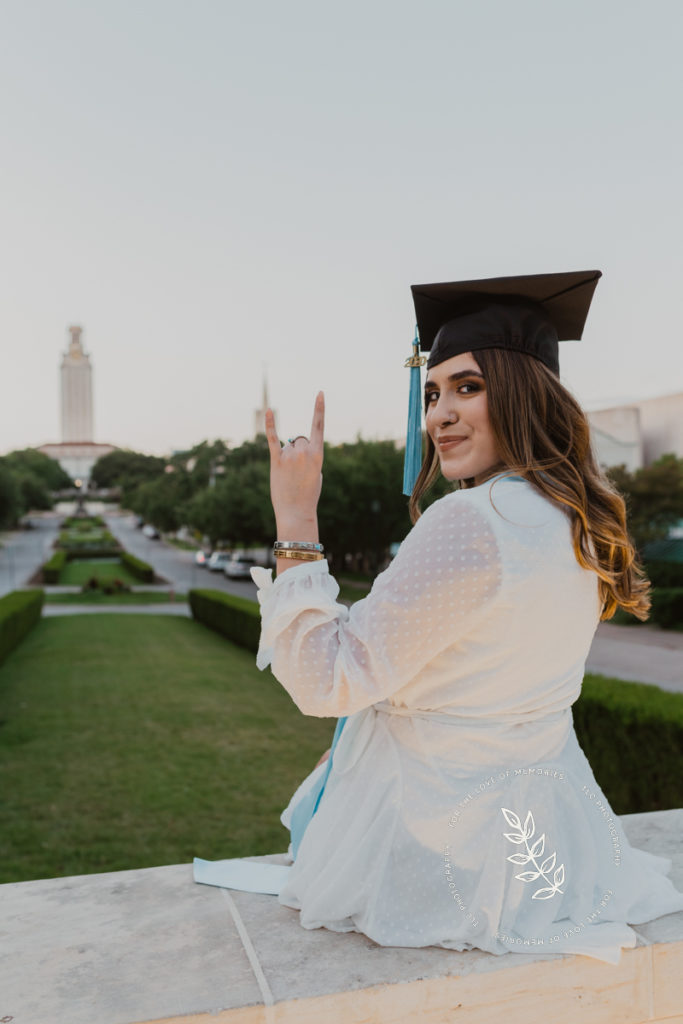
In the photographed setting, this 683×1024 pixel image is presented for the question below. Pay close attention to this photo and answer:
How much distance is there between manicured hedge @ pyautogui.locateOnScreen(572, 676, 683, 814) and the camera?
4.79m

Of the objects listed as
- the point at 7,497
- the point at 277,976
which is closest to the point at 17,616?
the point at 277,976

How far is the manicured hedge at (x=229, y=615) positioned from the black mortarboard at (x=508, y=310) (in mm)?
11160

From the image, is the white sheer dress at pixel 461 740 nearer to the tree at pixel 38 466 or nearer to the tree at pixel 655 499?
the tree at pixel 655 499

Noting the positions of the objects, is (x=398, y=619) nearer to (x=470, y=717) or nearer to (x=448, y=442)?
(x=470, y=717)

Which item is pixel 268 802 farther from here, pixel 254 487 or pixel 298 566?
pixel 254 487

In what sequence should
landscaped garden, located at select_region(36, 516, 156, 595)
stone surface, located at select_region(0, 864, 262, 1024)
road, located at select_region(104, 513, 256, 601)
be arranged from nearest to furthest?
stone surface, located at select_region(0, 864, 262, 1024)
landscaped garden, located at select_region(36, 516, 156, 595)
road, located at select_region(104, 513, 256, 601)

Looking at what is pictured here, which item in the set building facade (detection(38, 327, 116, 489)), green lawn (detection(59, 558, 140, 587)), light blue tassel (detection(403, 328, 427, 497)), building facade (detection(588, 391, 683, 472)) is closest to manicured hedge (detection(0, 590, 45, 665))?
light blue tassel (detection(403, 328, 427, 497))

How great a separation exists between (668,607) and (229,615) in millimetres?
10151

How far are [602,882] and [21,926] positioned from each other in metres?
1.19

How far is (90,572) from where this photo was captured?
3781 cm

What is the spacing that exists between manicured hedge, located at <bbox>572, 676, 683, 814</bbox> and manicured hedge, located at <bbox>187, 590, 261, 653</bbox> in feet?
25.0

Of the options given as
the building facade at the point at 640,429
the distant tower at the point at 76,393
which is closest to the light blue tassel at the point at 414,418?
the building facade at the point at 640,429

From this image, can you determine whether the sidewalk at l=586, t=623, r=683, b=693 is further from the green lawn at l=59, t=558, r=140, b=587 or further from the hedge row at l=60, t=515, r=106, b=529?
the hedge row at l=60, t=515, r=106, b=529

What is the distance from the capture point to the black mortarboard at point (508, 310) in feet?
5.32
